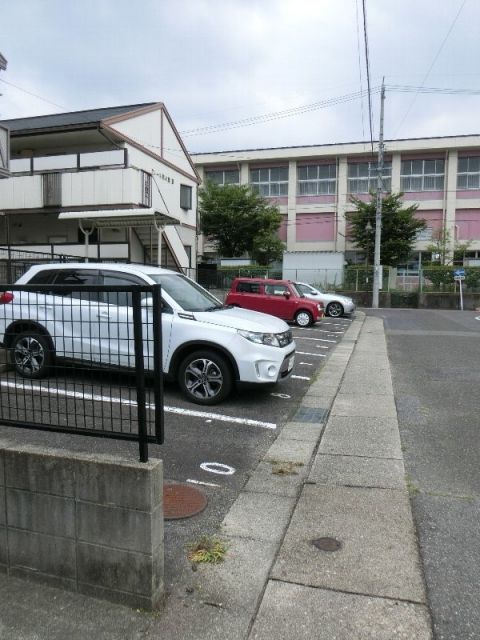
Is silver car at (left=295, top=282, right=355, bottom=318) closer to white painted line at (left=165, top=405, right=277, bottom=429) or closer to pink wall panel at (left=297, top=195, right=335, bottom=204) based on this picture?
white painted line at (left=165, top=405, right=277, bottom=429)

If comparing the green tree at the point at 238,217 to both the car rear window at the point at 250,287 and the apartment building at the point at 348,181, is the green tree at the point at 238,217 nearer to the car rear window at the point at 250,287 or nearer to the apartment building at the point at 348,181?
the apartment building at the point at 348,181

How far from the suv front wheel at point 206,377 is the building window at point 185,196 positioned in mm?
18651

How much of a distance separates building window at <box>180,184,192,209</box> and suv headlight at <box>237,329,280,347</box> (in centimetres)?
1859

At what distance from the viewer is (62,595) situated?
8.44 ft

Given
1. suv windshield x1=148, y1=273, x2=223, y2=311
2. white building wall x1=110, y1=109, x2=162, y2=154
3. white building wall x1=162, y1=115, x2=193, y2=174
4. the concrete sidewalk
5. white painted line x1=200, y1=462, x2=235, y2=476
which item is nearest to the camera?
the concrete sidewalk

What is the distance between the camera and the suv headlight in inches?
238

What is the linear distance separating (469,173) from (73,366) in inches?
1752

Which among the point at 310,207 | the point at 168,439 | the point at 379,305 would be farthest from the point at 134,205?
the point at 310,207

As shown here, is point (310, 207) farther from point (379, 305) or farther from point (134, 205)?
point (134, 205)

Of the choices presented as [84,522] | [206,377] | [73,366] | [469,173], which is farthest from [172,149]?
[469,173]

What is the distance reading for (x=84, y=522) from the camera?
254cm

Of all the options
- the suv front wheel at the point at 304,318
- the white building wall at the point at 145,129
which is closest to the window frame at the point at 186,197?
the white building wall at the point at 145,129

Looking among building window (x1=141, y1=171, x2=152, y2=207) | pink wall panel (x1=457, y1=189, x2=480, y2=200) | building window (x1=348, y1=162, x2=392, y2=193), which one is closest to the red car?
building window (x1=141, y1=171, x2=152, y2=207)

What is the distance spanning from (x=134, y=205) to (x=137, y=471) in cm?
1621
